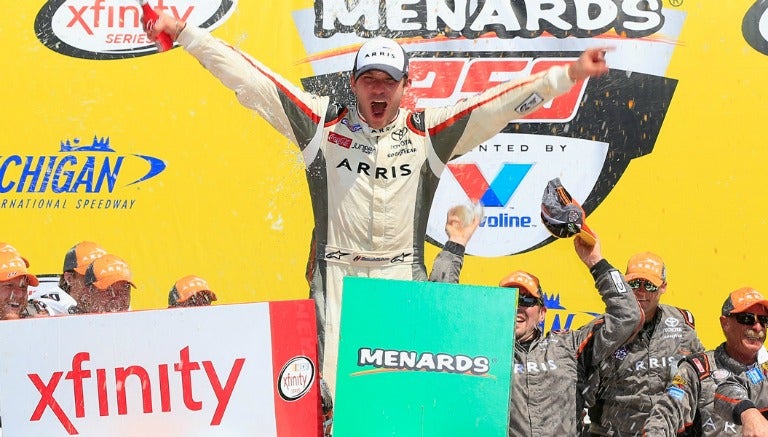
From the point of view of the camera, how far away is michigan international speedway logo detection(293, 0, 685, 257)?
246 inches

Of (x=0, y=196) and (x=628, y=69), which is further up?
(x=628, y=69)

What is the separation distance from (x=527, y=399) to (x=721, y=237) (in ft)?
7.81

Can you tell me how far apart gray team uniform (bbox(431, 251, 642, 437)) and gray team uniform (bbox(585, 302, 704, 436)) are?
763 millimetres

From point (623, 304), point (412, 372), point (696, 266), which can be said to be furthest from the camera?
point (696, 266)

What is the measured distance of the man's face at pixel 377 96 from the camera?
4414 mm

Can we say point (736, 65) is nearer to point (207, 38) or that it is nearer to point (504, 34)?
point (504, 34)

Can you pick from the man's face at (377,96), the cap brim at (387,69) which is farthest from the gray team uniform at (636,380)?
the cap brim at (387,69)

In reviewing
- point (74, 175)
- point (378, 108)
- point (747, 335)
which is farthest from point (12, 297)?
point (747, 335)

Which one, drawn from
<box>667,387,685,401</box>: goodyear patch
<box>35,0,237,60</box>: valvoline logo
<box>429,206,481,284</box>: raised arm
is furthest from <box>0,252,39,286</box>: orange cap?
<box>667,387,685,401</box>: goodyear patch

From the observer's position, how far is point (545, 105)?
6.25 meters

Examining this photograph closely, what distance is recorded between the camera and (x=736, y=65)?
245 inches

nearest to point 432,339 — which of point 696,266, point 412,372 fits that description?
point 412,372

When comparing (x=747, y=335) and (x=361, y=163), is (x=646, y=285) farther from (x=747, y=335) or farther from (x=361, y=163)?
(x=361, y=163)

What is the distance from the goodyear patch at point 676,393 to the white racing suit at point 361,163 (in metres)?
→ 1.08
